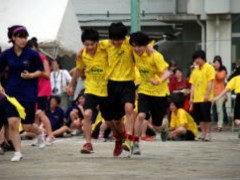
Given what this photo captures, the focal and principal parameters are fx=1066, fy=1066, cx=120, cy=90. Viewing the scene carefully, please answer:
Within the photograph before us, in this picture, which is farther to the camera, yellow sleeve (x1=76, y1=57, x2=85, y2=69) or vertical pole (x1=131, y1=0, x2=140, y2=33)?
vertical pole (x1=131, y1=0, x2=140, y2=33)

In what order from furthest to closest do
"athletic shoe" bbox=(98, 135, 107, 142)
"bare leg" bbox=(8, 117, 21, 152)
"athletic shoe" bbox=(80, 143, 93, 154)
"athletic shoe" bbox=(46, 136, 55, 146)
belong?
"athletic shoe" bbox=(98, 135, 107, 142), "athletic shoe" bbox=(46, 136, 55, 146), "athletic shoe" bbox=(80, 143, 93, 154), "bare leg" bbox=(8, 117, 21, 152)

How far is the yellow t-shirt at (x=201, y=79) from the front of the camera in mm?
22656

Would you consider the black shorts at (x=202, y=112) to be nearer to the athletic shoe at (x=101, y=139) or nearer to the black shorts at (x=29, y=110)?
the athletic shoe at (x=101, y=139)

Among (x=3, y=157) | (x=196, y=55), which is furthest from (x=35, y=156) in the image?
(x=196, y=55)

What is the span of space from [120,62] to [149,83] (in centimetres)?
140

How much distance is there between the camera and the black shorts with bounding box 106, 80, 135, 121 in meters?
15.7

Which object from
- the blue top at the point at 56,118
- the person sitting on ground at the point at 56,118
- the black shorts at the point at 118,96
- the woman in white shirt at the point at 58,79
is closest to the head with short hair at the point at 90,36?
the black shorts at the point at 118,96

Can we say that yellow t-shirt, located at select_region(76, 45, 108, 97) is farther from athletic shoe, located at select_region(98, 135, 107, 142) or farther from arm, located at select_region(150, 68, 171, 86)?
athletic shoe, located at select_region(98, 135, 107, 142)

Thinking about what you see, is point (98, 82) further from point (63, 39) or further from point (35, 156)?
point (63, 39)

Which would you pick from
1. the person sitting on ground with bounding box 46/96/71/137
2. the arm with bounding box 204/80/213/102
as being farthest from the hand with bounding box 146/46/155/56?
the person sitting on ground with bounding box 46/96/71/137

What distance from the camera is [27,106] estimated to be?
53.0 ft

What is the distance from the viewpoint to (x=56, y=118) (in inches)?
963

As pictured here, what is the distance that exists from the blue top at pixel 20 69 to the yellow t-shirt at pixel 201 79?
23.5ft

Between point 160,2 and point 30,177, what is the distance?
919 inches
